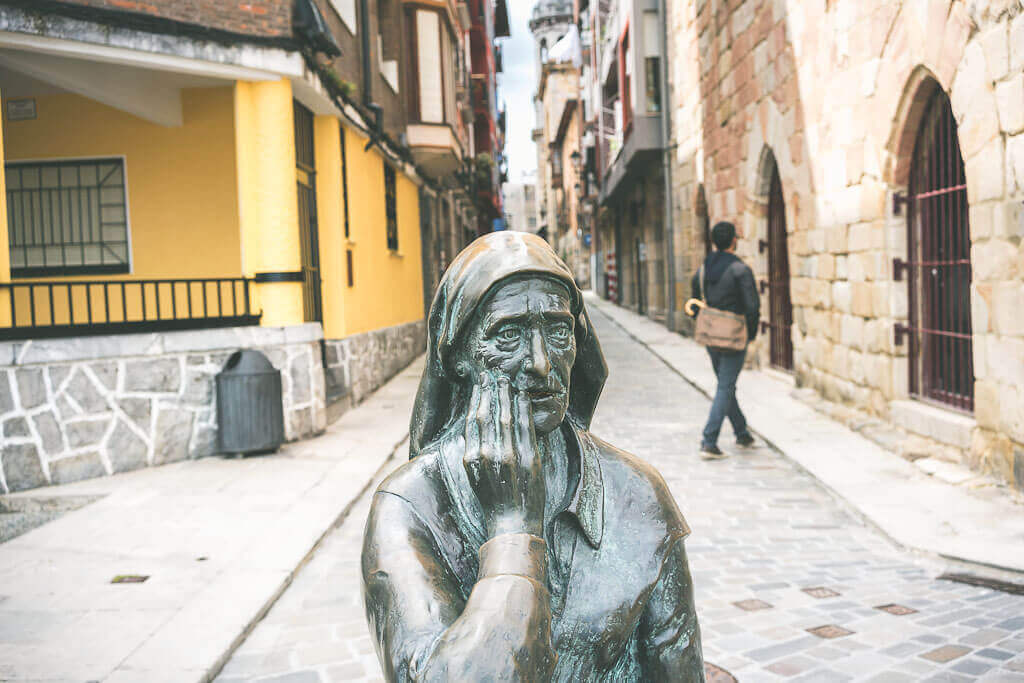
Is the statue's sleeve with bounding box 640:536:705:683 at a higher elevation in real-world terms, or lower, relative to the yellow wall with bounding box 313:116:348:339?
lower

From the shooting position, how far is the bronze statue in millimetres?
1306

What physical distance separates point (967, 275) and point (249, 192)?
251 inches

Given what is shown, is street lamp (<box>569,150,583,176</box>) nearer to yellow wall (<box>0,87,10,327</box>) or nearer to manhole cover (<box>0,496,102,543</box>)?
yellow wall (<box>0,87,10,327</box>)

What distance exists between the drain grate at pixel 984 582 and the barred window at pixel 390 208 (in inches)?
A: 419

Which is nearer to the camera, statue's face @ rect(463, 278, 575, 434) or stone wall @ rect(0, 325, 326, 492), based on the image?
statue's face @ rect(463, 278, 575, 434)

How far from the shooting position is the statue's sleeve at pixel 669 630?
1.49 m

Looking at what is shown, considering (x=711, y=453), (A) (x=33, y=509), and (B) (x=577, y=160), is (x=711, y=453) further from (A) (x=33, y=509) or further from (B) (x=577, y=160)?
(B) (x=577, y=160)

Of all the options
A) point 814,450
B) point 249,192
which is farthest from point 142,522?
point 814,450

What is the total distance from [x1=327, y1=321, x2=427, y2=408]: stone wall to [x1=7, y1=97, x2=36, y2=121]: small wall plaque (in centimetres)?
422

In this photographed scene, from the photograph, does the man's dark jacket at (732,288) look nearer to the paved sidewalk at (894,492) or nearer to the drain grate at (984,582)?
the paved sidewalk at (894,492)

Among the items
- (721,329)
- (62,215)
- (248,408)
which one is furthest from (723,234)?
(62,215)

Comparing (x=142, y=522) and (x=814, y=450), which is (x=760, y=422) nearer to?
(x=814, y=450)

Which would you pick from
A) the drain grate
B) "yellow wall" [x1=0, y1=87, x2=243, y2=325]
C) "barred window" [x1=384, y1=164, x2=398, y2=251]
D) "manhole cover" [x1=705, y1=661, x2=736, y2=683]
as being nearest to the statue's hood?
"manhole cover" [x1=705, y1=661, x2=736, y2=683]

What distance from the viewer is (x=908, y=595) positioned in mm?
4105
